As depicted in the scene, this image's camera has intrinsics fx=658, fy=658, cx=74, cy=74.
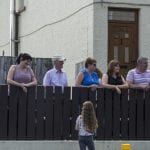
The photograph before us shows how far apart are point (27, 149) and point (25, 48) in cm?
1410

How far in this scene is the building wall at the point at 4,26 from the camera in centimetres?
3064

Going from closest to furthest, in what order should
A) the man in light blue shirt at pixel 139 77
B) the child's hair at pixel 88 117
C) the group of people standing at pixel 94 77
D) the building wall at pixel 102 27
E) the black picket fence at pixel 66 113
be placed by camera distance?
the child's hair at pixel 88 117
the black picket fence at pixel 66 113
the group of people standing at pixel 94 77
the man in light blue shirt at pixel 139 77
the building wall at pixel 102 27

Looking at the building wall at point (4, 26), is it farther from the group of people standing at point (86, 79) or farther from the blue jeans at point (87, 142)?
the blue jeans at point (87, 142)

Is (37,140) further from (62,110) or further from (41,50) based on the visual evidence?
(41,50)

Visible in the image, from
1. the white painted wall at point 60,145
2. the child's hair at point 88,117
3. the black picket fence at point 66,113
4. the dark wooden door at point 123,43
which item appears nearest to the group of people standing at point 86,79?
the child's hair at point 88,117

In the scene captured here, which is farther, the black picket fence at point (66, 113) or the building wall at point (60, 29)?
the building wall at point (60, 29)

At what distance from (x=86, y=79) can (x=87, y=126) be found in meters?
1.49

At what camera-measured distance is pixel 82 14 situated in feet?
67.4

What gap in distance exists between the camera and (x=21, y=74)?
13773 mm

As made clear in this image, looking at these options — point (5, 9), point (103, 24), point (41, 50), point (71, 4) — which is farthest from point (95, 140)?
point (5, 9)

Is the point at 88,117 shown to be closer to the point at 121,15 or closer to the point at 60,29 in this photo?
the point at 121,15

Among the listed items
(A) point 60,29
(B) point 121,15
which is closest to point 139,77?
(B) point 121,15

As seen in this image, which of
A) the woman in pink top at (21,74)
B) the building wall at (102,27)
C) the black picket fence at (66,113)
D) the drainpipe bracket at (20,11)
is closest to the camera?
the woman in pink top at (21,74)

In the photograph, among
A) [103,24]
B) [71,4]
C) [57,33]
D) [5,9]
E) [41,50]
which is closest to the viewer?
[103,24]
